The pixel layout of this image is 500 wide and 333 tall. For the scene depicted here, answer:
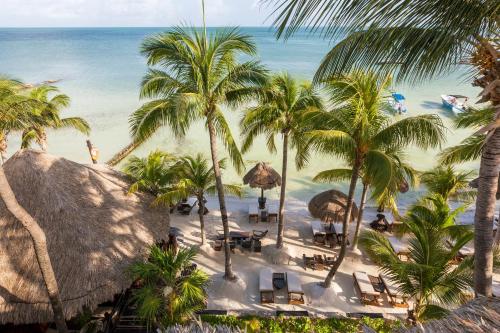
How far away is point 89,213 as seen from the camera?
7.70 metres

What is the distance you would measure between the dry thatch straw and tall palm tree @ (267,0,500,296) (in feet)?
3.54

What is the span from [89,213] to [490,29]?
7.94m

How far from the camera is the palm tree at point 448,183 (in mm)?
9836

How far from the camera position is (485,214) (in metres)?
4.66

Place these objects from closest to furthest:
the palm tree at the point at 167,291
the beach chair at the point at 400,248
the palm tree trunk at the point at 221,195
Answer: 1. the palm tree at the point at 167,291
2. the palm tree trunk at the point at 221,195
3. the beach chair at the point at 400,248

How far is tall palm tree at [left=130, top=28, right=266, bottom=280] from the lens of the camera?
286 inches

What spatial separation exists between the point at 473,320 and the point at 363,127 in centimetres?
389

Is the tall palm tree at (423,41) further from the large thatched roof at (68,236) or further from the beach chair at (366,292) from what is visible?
the large thatched roof at (68,236)

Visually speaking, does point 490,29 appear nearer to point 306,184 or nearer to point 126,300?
point 126,300

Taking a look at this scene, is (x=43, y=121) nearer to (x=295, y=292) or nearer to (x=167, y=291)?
(x=167, y=291)

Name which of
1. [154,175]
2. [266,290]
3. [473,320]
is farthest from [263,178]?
[473,320]

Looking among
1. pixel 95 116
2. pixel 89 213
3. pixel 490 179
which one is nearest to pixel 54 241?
pixel 89 213

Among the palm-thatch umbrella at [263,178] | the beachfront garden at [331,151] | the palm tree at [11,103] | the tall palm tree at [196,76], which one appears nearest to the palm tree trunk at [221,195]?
the beachfront garden at [331,151]

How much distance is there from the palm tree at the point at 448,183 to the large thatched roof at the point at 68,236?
8139 millimetres
